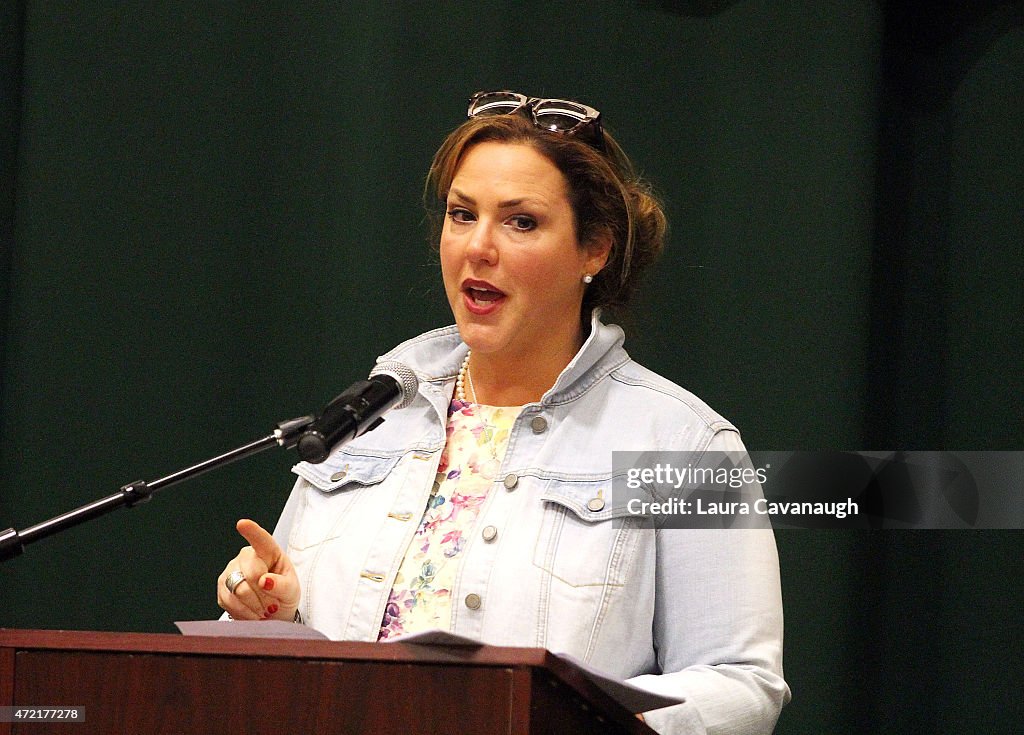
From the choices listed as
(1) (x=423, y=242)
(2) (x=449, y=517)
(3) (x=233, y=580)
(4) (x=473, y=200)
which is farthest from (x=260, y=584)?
(1) (x=423, y=242)

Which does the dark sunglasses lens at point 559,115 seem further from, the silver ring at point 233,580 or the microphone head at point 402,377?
the silver ring at point 233,580

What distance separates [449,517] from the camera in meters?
1.89

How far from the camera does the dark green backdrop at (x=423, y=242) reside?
8.02 ft

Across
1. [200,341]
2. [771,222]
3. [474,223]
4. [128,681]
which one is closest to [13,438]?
[200,341]

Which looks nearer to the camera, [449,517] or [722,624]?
[722,624]

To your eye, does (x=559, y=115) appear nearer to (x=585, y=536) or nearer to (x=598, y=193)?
(x=598, y=193)

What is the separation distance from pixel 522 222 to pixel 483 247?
0.26 feet

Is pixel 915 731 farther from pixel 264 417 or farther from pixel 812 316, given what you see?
pixel 264 417

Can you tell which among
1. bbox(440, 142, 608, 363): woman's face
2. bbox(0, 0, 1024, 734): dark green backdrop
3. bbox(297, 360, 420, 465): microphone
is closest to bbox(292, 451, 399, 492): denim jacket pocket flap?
bbox(440, 142, 608, 363): woman's face

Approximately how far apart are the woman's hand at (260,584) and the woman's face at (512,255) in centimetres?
42

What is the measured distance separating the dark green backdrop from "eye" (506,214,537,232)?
65 centimetres

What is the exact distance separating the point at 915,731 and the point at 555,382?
96cm

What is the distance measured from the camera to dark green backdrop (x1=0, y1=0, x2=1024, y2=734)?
245cm

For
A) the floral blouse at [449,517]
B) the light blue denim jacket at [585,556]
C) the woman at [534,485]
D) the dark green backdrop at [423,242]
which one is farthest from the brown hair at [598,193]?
the dark green backdrop at [423,242]
